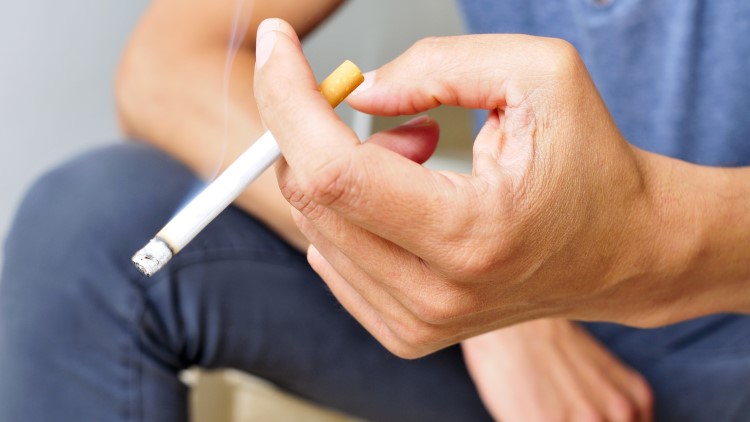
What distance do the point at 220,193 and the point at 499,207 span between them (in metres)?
0.14

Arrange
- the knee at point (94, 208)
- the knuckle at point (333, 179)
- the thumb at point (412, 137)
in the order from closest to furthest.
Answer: the knuckle at point (333, 179), the thumb at point (412, 137), the knee at point (94, 208)

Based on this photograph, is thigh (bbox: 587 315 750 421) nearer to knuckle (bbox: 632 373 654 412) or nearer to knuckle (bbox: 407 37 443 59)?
knuckle (bbox: 632 373 654 412)

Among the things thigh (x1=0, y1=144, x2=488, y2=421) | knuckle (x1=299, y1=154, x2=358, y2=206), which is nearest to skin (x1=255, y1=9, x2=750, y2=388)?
knuckle (x1=299, y1=154, x2=358, y2=206)

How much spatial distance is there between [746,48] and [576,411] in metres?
0.34

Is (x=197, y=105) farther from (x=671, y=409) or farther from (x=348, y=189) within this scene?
(x=671, y=409)

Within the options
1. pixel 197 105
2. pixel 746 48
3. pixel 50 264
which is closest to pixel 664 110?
pixel 746 48

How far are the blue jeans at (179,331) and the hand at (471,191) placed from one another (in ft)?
0.53

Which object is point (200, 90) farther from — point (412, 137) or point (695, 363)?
point (695, 363)

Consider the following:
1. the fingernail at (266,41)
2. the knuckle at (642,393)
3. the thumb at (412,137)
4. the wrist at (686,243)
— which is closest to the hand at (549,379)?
the knuckle at (642,393)

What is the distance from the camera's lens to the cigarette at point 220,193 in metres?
0.37

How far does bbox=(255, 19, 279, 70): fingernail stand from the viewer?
1.18 feet

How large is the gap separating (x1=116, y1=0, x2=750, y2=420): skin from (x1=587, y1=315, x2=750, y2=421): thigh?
4.5 inches

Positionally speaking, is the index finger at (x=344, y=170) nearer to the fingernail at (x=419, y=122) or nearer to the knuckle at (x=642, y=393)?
the fingernail at (x=419, y=122)

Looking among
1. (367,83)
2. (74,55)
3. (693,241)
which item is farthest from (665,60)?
(74,55)
